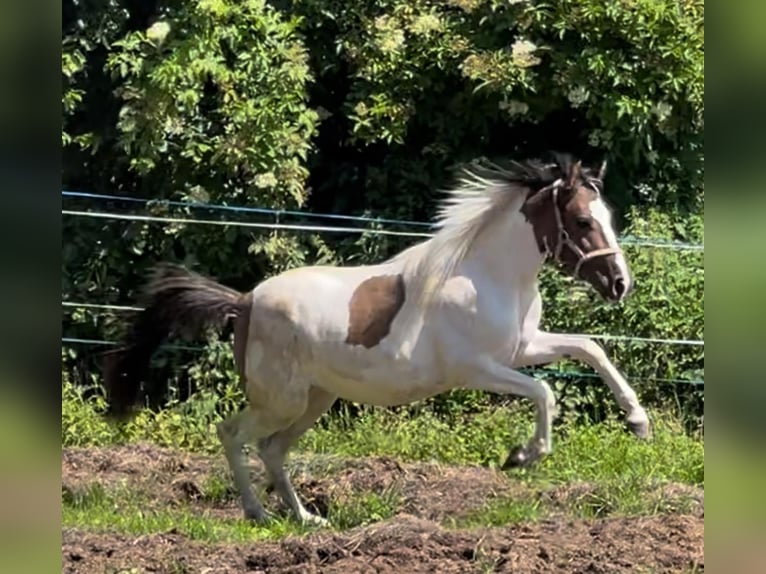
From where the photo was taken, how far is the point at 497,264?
4121 millimetres

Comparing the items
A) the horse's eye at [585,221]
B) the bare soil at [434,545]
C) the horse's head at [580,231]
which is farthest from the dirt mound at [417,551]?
the horse's eye at [585,221]

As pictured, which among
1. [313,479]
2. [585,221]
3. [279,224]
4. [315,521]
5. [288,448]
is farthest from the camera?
[279,224]

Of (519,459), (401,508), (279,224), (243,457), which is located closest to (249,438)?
(243,457)

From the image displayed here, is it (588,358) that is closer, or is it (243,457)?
(588,358)

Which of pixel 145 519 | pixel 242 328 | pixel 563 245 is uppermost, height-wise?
pixel 563 245

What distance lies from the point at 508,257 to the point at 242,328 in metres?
1.08

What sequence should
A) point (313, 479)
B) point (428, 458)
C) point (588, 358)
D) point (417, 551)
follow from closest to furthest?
point (417, 551) → point (588, 358) → point (313, 479) → point (428, 458)

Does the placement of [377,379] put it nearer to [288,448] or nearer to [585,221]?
[288,448]

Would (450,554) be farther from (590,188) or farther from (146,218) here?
(146,218)

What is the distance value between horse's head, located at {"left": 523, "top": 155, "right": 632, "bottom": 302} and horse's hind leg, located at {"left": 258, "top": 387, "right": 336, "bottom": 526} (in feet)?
3.53

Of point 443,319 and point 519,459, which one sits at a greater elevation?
point 443,319

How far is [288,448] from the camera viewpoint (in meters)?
4.41
